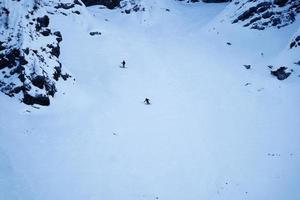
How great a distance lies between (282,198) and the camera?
19359 mm

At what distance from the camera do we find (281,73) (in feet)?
109

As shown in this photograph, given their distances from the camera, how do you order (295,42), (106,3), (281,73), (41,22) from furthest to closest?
(106,3) < (295,42) < (281,73) < (41,22)

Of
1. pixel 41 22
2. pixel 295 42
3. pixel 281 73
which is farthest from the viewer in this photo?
pixel 295 42

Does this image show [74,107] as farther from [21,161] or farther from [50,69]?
[21,161]

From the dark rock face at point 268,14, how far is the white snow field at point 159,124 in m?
1.35

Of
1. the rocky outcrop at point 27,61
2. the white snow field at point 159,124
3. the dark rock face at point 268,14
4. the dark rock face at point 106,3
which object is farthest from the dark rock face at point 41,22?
the dark rock face at point 268,14

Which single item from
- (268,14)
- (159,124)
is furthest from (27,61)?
(268,14)

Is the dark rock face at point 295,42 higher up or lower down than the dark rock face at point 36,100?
higher up

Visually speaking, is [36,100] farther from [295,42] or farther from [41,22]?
[295,42]

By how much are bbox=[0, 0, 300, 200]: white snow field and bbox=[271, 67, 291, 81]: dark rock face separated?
1.67 feet

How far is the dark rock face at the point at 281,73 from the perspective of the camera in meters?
32.7

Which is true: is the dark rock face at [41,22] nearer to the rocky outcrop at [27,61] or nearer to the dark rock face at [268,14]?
the rocky outcrop at [27,61]

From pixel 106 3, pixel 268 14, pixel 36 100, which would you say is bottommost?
pixel 106 3

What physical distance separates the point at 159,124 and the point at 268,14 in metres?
25.3
